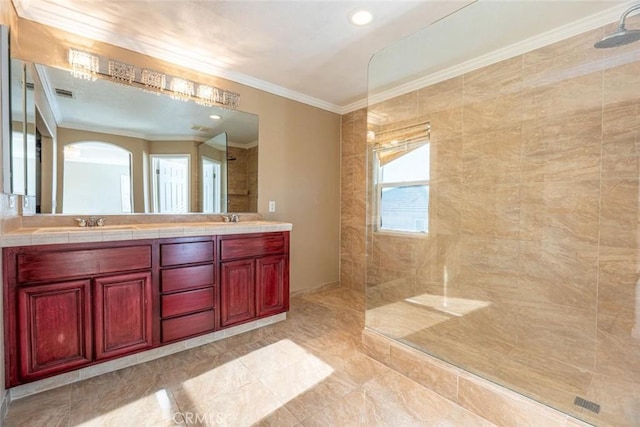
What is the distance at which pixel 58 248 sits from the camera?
1602 mm

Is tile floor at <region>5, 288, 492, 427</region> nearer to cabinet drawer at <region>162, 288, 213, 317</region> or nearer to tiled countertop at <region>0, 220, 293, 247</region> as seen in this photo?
cabinet drawer at <region>162, 288, 213, 317</region>

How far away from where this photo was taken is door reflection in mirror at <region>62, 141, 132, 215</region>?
2.02 metres

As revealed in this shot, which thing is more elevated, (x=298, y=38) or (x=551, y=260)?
(x=298, y=38)

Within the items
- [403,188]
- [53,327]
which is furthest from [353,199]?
[53,327]

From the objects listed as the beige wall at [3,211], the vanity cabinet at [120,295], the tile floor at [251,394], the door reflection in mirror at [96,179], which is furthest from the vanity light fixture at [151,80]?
the tile floor at [251,394]

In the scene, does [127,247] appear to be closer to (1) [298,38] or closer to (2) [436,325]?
(1) [298,38]

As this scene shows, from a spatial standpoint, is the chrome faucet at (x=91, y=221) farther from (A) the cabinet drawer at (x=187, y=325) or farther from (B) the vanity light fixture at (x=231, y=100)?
(B) the vanity light fixture at (x=231, y=100)

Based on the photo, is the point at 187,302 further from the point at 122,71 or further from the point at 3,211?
the point at 122,71

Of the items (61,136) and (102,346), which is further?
(61,136)

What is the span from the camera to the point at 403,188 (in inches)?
121

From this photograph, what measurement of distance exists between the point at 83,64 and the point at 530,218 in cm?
349

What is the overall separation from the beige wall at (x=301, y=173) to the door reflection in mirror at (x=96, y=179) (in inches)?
32.3

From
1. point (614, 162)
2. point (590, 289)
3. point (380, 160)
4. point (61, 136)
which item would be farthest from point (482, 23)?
point (61, 136)

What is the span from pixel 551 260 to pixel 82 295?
3.13 m
